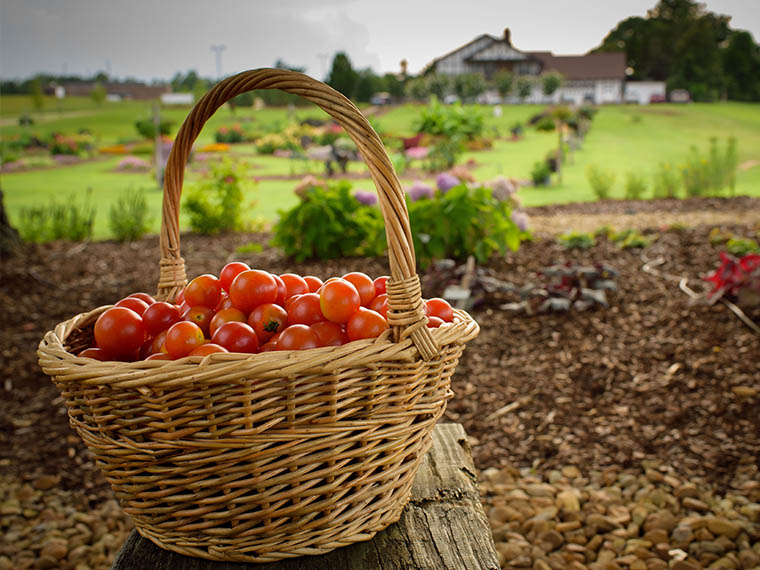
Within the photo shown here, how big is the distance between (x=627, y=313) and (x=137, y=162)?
10.9 metres

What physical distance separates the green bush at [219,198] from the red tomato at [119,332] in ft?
15.5

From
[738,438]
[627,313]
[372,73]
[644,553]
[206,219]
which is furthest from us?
[372,73]

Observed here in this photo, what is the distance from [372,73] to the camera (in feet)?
67.6

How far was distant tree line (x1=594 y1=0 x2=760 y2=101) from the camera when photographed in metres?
18.6

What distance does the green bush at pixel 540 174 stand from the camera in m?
9.30

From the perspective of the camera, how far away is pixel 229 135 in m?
14.8

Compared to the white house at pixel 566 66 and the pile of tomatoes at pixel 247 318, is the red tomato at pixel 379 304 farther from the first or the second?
the white house at pixel 566 66

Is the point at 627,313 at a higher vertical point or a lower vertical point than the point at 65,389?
lower

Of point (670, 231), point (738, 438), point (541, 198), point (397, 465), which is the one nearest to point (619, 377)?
point (738, 438)

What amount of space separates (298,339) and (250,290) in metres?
0.17

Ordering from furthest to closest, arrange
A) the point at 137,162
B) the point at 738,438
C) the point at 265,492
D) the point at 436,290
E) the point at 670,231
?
the point at 137,162 → the point at 670,231 → the point at 436,290 → the point at 738,438 → the point at 265,492

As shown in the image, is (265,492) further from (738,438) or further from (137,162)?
(137,162)

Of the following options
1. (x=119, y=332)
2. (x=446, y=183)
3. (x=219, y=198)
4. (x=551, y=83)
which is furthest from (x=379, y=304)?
(x=551, y=83)

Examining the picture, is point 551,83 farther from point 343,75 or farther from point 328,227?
point 328,227
